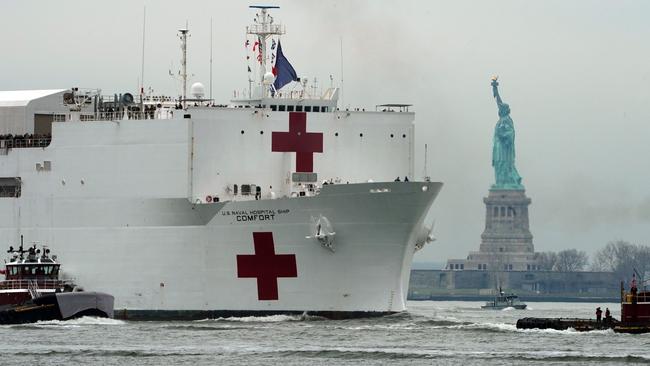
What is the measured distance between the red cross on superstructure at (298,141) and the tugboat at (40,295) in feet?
22.9

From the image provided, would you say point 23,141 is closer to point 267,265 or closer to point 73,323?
point 73,323

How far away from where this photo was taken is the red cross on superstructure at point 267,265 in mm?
53656

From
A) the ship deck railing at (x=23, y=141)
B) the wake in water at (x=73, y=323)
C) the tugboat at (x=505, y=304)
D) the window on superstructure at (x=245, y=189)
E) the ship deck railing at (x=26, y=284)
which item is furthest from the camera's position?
the tugboat at (x=505, y=304)

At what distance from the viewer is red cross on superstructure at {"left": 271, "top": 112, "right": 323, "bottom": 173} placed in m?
55.3

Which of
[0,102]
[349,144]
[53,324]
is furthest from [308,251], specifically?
[0,102]

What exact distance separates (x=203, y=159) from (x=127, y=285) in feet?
16.1

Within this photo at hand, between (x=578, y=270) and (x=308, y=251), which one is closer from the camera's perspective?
(x=308, y=251)

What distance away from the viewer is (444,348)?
151ft

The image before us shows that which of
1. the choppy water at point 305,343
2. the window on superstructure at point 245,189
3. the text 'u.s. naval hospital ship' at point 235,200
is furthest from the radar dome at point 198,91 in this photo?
the choppy water at point 305,343

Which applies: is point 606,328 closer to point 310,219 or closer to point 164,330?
point 310,219

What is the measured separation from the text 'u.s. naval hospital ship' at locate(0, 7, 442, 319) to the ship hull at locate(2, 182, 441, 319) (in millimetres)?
43

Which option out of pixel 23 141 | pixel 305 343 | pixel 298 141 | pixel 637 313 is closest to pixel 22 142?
pixel 23 141

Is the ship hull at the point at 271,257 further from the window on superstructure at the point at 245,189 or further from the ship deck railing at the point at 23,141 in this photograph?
the ship deck railing at the point at 23,141

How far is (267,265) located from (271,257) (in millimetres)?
275
